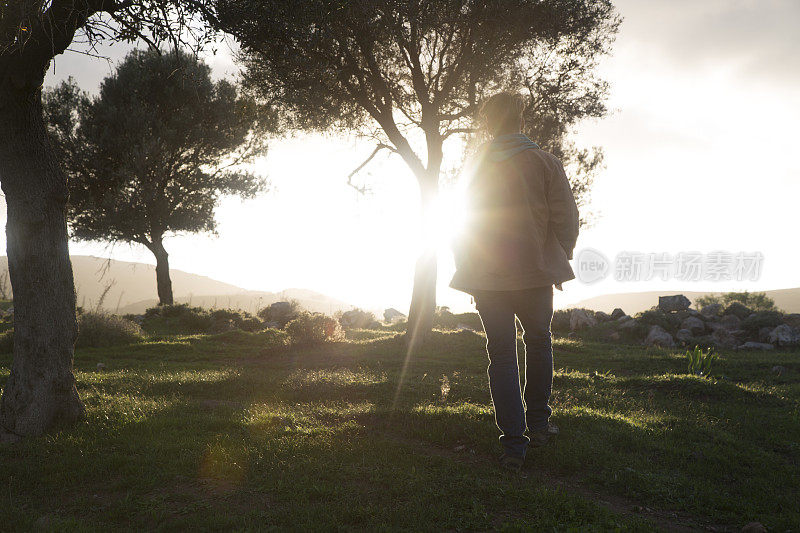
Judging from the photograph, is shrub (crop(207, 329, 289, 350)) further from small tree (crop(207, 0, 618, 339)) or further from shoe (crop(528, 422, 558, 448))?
shoe (crop(528, 422, 558, 448))

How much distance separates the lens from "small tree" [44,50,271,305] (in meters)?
21.8

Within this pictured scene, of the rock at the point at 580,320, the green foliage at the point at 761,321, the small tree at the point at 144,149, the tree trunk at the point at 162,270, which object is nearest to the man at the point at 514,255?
the rock at the point at 580,320

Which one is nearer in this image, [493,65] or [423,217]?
[493,65]

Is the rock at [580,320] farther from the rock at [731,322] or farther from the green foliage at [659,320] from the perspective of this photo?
the rock at [731,322]

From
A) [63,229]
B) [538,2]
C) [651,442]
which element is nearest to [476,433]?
[651,442]

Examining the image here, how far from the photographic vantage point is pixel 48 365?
5605 millimetres

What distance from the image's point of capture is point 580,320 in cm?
1778

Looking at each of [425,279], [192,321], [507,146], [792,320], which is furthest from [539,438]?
[792,320]

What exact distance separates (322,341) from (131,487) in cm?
954

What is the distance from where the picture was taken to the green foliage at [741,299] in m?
22.7

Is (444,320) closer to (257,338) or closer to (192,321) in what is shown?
(257,338)

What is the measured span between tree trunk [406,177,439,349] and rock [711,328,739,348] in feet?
29.9

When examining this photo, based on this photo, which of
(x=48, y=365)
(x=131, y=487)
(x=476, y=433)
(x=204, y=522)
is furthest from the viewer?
(x=48, y=365)

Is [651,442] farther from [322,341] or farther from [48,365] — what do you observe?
[322,341]
